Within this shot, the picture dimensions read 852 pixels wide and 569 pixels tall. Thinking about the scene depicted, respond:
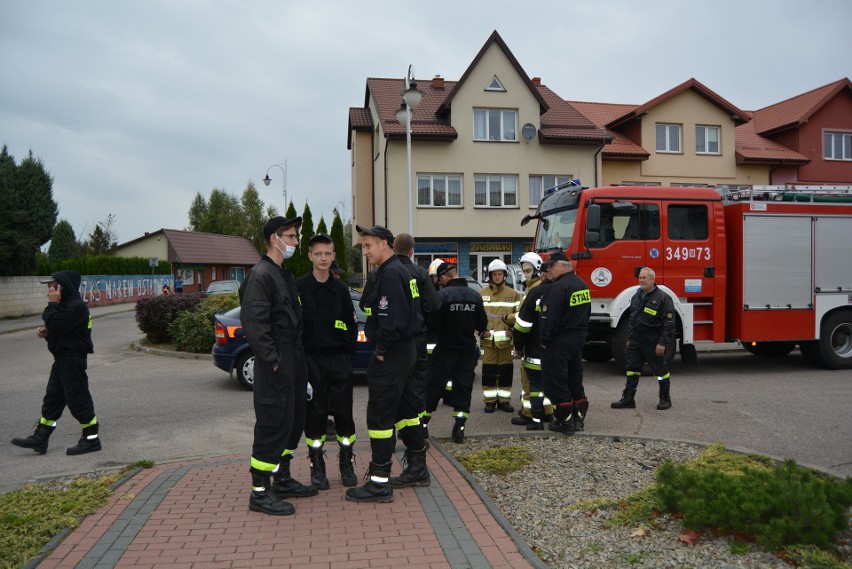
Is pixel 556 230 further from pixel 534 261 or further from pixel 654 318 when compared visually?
pixel 654 318

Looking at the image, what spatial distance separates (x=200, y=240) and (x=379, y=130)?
28.7 m

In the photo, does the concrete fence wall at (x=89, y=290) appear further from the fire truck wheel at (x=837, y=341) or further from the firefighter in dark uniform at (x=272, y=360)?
the fire truck wheel at (x=837, y=341)

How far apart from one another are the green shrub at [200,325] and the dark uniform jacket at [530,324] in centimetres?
838

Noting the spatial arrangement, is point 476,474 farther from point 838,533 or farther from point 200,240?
point 200,240

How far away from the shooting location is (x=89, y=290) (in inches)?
1394

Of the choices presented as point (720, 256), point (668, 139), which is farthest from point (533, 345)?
point (668, 139)

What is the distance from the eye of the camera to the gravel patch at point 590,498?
402 centimetres

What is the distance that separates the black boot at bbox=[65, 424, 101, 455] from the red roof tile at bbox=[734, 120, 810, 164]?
3177 cm

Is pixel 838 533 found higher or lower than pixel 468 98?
lower

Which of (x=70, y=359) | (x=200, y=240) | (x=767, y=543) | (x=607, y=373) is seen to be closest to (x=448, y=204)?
(x=607, y=373)

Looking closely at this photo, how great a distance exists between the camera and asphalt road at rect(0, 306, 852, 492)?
6719mm

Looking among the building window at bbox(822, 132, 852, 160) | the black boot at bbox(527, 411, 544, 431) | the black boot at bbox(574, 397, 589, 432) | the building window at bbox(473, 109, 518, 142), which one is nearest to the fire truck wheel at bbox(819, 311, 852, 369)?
the black boot at bbox(574, 397, 589, 432)

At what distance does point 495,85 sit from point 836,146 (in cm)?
1786

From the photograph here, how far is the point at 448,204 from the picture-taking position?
29797 millimetres
